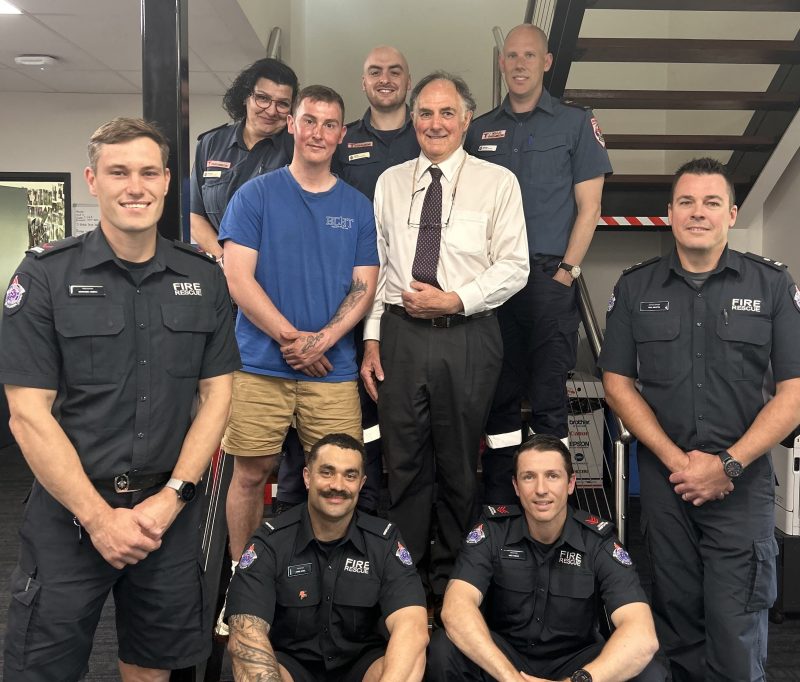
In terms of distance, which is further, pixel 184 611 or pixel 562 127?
pixel 562 127

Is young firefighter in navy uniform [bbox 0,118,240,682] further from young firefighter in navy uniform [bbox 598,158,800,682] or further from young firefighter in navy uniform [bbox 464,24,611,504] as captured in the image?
young firefighter in navy uniform [bbox 598,158,800,682]

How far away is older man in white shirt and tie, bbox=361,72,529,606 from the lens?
8.79 ft

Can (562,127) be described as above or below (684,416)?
above

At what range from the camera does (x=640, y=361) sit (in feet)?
8.71

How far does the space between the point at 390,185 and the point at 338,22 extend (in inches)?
155

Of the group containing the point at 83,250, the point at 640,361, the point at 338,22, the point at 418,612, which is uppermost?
the point at 338,22

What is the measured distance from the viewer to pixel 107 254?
6.62 ft

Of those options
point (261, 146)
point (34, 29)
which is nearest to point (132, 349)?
point (261, 146)

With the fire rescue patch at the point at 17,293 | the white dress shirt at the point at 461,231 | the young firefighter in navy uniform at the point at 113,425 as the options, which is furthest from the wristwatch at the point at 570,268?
the fire rescue patch at the point at 17,293

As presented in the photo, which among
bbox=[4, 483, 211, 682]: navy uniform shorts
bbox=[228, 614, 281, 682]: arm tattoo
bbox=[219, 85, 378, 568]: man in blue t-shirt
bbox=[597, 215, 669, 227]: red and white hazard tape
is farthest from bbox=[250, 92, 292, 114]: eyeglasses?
bbox=[597, 215, 669, 227]: red and white hazard tape

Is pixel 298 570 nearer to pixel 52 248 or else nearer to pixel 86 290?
pixel 86 290

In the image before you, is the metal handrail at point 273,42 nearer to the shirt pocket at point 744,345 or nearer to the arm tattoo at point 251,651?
the shirt pocket at point 744,345

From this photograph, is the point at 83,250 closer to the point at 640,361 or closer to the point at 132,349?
the point at 132,349

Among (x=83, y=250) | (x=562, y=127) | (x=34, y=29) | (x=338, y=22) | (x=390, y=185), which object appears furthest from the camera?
(x=338, y=22)
